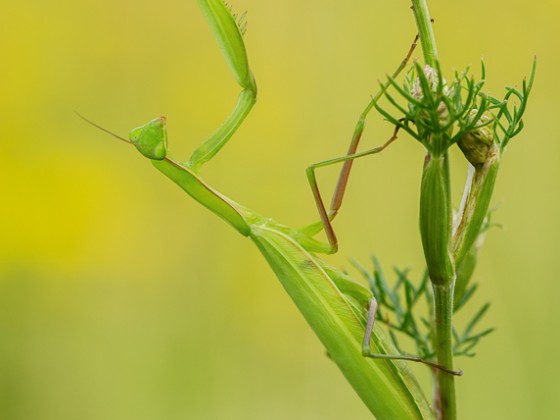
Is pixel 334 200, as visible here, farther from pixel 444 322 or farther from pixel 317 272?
pixel 444 322

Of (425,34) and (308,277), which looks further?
(308,277)

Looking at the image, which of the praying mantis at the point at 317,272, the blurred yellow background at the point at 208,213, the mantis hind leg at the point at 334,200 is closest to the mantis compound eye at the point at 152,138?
the praying mantis at the point at 317,272

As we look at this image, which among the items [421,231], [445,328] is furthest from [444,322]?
[421,231]

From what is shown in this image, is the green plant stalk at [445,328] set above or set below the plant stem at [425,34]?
below

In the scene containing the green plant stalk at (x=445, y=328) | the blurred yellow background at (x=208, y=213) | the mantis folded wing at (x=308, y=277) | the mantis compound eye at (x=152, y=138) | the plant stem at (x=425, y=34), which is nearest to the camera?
the plant stem at (x=425, y=34)

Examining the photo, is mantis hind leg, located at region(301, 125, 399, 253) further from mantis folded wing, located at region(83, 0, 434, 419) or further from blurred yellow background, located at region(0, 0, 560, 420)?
blurred yellow background, located at region(0, 0, 560, 420)

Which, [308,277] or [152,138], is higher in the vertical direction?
[152,138]

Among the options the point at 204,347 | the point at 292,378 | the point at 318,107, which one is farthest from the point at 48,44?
the point at 292,378

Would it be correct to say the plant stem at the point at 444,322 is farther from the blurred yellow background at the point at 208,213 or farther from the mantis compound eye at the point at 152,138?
the blurred yellow background at the point at 208,213
